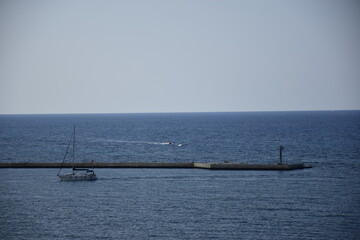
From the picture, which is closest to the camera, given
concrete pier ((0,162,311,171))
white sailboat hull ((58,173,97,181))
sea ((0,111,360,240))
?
sea ((0,111,360,240))

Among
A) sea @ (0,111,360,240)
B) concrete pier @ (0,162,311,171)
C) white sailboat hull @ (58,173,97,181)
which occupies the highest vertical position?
concrete pier @ (0,162,311,171)

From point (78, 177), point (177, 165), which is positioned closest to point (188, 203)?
point (78, 177)

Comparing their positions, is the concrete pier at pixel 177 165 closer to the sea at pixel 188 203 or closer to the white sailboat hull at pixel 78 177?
the sea at pixel 188 203

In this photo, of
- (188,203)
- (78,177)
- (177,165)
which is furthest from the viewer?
(177,165)

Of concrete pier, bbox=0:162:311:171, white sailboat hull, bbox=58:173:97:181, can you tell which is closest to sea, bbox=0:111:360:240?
white sailboat hull, bbox=58:173:97:181

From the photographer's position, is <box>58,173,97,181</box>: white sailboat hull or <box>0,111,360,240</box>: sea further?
<box>58,173,97,181</box>: white sailboat hull

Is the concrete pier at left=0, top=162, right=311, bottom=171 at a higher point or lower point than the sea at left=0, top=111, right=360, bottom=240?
higher

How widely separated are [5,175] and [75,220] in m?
43.2

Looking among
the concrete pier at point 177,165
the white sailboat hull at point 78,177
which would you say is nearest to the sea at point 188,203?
the white sailboat hull at point 78,177

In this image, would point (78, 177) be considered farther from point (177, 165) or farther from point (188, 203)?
point (188, 203)

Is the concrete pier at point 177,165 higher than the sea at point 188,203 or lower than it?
higher

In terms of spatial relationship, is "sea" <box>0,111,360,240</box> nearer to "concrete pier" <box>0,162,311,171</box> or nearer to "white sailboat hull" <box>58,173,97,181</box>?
"white sailboat hull" <box>58,173,97,181</box>

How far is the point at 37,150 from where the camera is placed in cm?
16350

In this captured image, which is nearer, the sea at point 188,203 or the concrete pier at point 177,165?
the sea at point 188,203
